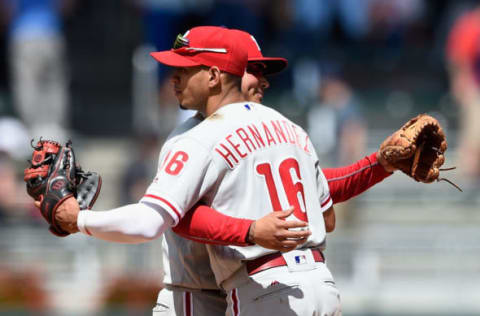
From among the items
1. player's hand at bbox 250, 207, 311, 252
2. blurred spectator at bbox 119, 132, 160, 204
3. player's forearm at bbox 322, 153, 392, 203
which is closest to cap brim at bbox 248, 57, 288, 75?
player's forearm at bbox 322, 153, 392, 203

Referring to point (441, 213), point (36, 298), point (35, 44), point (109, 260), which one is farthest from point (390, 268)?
point (35, 44)

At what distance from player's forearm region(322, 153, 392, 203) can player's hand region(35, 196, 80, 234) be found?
1.17m

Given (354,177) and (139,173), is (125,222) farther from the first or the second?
(139,173)

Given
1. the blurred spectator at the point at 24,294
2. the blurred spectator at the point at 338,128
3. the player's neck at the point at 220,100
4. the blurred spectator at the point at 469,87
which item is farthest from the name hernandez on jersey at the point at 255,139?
the blurred spectator at the point at 469,87

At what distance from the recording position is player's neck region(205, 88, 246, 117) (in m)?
4.03

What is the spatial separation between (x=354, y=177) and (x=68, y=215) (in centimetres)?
131

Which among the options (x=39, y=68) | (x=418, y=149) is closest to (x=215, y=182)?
(x=418, y=149)

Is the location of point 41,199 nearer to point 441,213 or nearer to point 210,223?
point 210,223

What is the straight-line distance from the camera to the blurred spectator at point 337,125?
1030 centimetres

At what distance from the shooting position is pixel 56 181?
3764 mm

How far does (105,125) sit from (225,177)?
8.74m

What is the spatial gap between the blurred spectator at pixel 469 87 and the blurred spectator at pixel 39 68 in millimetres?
4224

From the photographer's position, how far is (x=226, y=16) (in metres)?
11.1

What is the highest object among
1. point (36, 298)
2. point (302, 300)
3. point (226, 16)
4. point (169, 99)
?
point (226, 16)
